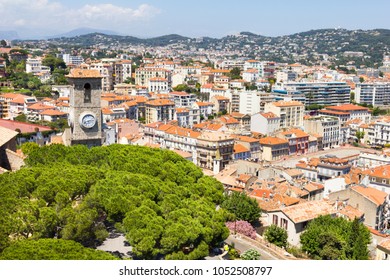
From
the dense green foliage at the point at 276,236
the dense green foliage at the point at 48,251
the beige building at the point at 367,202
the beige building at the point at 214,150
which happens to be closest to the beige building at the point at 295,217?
the dense green foliage at the point at 276,236

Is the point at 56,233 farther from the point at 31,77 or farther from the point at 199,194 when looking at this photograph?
the point at 31,77

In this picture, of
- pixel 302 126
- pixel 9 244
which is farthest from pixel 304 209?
pixel 302 126

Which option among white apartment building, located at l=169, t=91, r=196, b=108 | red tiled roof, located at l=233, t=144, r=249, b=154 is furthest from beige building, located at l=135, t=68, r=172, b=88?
red tiled roof, located at l=233, t=144, r=249, b=154

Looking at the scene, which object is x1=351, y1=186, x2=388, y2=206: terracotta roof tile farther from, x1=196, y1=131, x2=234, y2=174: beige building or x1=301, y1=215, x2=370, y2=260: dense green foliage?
x1=196, y1=131, x2=234, y2=174: beige building

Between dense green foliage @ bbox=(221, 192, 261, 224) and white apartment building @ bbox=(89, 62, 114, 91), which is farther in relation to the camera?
white apartment building @ bbox=(89, 62, 114, 91)

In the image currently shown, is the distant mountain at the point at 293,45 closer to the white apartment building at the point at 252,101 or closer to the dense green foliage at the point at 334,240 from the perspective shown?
the white apartment building at the point at 252,101

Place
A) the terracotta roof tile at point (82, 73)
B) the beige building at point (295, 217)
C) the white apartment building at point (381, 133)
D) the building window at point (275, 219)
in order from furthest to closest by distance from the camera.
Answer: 1. the white apartment building at point (381, 133)
2. the terracotta roof tile at point (82, 73)
3. the building window at point (275, 219)
4. the beige building at point (295, 217)
